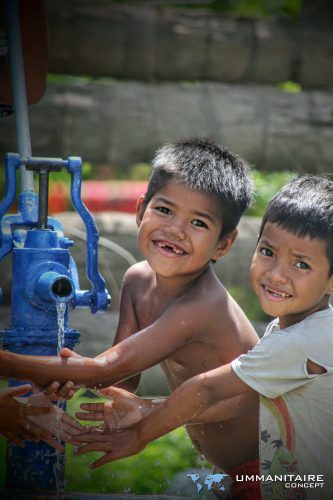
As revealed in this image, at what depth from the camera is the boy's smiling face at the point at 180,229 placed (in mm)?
3020

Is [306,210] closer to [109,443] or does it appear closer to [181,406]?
[181,406]

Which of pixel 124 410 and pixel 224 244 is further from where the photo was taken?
pixel 224 244

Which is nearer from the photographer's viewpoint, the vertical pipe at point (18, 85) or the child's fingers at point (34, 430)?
the child's fingers at point (34, 430)

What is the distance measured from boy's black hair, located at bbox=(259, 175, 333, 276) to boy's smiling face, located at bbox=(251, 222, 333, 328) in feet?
0.07

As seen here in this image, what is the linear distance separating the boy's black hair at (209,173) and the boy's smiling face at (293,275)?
0.24 m

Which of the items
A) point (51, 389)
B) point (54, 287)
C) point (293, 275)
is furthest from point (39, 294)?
point (293, 275)

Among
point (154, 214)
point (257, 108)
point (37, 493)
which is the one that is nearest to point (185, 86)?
Result: point (257, 108)

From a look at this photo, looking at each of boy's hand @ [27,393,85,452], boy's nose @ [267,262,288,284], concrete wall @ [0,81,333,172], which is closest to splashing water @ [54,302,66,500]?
boy's hand @ [27,393,85,452]

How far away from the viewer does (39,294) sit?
2752 millimetres

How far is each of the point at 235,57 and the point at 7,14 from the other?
15.0ft

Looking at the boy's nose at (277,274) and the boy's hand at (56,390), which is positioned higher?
the boy's nose at (277,274)

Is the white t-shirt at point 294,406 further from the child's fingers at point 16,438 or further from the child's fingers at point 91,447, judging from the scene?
the child's fingers at point 16,438

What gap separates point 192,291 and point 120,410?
449 millimetres

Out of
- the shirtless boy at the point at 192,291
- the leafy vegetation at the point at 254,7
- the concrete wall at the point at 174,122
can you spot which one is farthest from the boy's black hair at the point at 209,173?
the leafy vegetation at the point at 254,7
